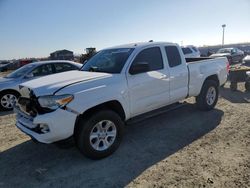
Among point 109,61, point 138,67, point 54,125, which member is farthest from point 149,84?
point 54,125

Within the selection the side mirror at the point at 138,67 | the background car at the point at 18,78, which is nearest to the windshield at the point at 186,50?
the background car at the point at 18,78

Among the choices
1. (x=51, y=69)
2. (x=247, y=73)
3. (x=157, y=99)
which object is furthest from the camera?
(x=247, y=73)

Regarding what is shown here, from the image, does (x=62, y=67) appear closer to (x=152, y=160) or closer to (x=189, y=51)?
(x=152, y=160)

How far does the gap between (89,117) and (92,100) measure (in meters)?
0.30

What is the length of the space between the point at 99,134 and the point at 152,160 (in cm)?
102

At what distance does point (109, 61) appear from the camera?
4875 mm

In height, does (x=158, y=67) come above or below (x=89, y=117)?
above

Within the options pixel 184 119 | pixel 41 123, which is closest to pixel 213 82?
pixel 184 119

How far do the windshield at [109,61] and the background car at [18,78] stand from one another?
366cm

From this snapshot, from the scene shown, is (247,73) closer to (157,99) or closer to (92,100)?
(157,99)

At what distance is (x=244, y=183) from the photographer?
3.20 metres

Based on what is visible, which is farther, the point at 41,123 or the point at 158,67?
the point at 158,67

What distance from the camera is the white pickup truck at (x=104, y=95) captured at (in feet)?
11.8

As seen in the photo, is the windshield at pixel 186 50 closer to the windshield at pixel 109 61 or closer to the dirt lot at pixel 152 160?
the dirt lot at pixel 152 160
